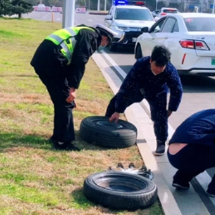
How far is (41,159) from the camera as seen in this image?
17.9 feet

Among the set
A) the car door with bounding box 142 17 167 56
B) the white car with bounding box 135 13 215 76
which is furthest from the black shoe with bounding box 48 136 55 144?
the car door with bounding box 142 17 167 56

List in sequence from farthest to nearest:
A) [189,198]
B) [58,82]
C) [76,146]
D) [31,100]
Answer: [31,100]
[76,146]
[58,82]
[189,198]

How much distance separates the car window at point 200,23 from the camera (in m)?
11.5

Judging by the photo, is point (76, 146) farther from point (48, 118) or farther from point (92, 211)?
point (92, 211)

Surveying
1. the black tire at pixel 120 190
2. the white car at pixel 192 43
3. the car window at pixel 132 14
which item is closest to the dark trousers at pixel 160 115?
the black tire at pixel 120 190

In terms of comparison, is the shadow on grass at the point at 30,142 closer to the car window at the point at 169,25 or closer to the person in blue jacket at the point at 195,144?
the person in blue jacket at the point at 195,144

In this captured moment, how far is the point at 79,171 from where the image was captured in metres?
5.17

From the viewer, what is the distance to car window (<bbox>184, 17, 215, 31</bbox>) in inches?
453

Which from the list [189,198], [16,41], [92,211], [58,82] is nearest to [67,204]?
[92,211]

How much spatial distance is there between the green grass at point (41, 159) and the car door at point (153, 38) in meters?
3.31

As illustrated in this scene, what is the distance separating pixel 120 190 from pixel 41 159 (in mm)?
1166

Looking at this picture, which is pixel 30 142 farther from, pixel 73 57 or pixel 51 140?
pixel 73 57

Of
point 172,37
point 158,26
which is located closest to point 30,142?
point 172,37

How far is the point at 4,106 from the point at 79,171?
2.97m
